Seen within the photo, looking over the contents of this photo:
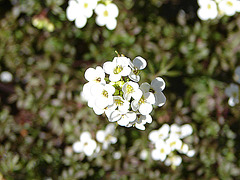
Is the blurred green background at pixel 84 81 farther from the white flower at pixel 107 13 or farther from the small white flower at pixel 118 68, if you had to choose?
the small white flower at pixel 118 68

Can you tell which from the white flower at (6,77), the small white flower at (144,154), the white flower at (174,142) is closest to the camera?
the white flower at (174,142)

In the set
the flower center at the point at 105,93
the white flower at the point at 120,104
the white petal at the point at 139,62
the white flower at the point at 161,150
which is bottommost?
the white flower at the point at 161,150

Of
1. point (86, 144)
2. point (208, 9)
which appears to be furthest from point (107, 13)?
point (86, 144)

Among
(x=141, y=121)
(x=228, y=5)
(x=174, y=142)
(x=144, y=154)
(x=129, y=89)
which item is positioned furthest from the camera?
(x=144, y=154)

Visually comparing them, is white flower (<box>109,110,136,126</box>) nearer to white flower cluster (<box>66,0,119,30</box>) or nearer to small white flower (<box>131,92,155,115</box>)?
small white flower (<box>131,92,155,115</box>)

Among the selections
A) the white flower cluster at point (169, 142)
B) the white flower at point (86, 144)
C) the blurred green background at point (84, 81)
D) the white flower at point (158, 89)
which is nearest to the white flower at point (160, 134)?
the white flower cluster at point (169, 142)

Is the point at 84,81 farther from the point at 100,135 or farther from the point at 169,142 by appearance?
the point at 169,142

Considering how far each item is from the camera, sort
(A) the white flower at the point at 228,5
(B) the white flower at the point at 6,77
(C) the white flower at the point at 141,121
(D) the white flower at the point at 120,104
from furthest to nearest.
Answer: (B) the white flower at the point at 6,77 < (A) the white flower at the point at 228,5 < (C) the white flower at the point at 141,121 < (D) the white flower at the point at 120,104

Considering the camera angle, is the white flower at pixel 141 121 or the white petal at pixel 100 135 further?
the white petal at pixel 100 135
